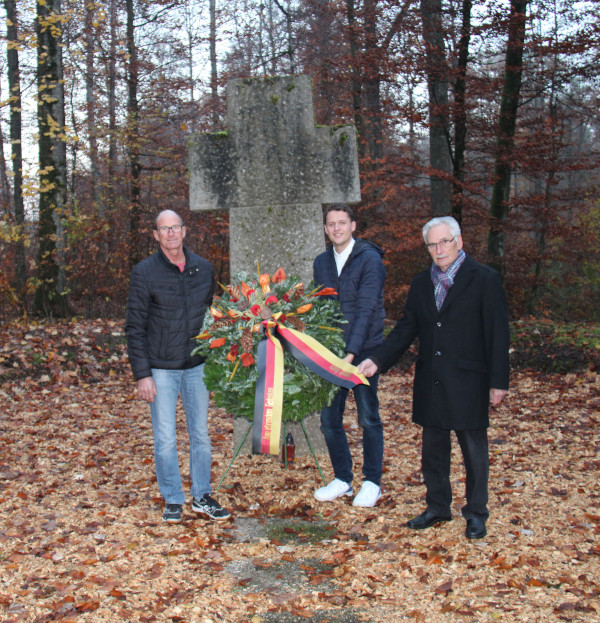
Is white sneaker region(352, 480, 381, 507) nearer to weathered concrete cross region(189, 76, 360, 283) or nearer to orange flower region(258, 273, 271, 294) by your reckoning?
orange flower region(258, 273, 271, 294)

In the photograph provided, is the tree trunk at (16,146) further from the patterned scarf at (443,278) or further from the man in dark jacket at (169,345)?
the patterned scarf at (443,278)

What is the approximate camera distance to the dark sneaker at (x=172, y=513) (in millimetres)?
4363

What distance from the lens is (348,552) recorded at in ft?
12.7

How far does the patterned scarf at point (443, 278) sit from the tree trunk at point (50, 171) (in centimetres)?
850

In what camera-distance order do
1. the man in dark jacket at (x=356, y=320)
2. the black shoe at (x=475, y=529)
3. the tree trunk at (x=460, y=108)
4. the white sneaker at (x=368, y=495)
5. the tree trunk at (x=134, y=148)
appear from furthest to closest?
1. the tree trunk at (x=134, y=148)
2. the tree trunk at (x=460, y=108)
3. the white sneaker at (x=368, y=495)
4. the man in dark jacket at (x=356, y=320)
5. the black shoe at (x=475, y=529)

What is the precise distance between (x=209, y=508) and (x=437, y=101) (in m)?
9.85

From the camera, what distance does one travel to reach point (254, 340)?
4.38 metres

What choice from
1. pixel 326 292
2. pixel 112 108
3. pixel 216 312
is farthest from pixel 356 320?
pixel 112 108

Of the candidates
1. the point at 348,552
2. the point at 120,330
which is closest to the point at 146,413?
the point at 120,330

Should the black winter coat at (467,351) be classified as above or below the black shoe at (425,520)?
above

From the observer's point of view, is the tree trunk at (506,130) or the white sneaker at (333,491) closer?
the white sneaker at (333,491)

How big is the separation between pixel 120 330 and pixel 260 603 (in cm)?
773

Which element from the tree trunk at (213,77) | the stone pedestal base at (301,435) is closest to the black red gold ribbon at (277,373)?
the stone pedestal base at (301,435)

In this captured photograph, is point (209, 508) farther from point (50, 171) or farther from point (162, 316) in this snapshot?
point (50, 171)
